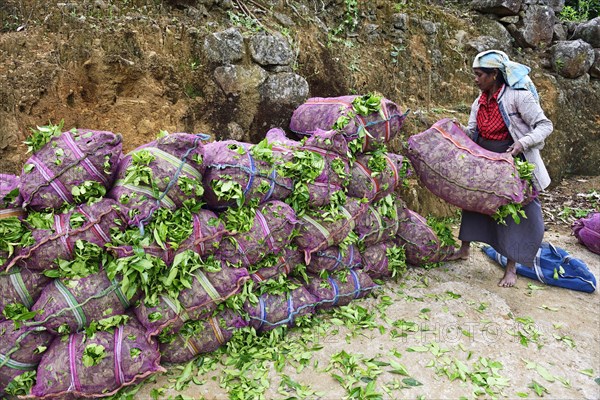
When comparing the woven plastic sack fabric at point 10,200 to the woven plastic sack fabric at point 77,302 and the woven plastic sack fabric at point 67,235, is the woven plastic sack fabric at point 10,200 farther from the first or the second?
the woven plastic sack fabric at point 77,302

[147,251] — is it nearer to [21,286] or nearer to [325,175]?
[21,286]

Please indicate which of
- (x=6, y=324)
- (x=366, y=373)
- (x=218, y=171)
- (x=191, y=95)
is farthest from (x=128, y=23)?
(x=366, y=373)

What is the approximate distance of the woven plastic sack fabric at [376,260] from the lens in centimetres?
320

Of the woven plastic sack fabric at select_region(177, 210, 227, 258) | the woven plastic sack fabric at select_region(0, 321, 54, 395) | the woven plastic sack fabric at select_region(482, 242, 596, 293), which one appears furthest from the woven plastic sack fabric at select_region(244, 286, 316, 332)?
the woven plastic sack fabric at select_region(482, 242, 596, 293)

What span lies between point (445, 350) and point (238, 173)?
1.58 metres

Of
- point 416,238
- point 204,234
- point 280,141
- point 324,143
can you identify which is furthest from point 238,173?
point 416,238

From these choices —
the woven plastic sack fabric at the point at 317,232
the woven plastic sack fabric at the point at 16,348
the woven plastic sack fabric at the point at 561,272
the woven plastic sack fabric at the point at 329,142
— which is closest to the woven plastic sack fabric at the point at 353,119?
the woven plastic sack fabric at the point at 329,142

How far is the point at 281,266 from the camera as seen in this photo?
2689 millimetres

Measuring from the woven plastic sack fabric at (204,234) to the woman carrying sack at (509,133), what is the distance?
2.18m

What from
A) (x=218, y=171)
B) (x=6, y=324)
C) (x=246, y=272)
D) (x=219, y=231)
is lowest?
(x=6, y=324)

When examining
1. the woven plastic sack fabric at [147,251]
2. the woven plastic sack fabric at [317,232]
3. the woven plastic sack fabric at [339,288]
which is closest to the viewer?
the woven plastic sack fabric at [147,251]

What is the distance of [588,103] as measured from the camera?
22.6 ft

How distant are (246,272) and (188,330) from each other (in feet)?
1.41

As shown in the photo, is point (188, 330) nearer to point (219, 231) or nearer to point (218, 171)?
point (219, 231)
